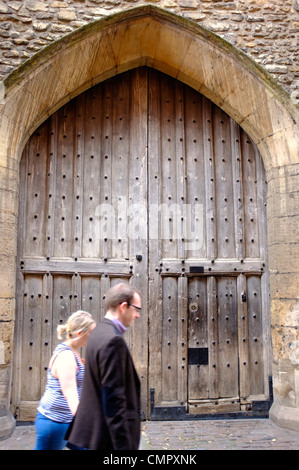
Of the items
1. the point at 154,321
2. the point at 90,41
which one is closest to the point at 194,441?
the point at 154,321

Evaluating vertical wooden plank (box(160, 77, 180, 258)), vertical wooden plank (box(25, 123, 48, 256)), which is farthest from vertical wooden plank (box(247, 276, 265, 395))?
vertical wooden plank (box(25, 123, 48, 256))

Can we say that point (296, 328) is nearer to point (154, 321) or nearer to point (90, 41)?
point (154, 321)

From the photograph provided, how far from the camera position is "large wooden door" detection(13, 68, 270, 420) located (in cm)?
441

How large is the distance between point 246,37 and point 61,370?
3.66 meters

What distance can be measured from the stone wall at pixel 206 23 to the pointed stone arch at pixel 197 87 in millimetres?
100

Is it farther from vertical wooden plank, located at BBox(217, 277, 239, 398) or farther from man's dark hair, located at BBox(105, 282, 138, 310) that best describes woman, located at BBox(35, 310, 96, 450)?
vertical wooden plank, located at BBox(217, 277, 239, 398)

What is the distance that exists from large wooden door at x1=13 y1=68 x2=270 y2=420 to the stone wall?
2.34 feet

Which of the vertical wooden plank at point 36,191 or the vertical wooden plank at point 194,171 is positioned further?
the vertical wooden plank at point 194,171

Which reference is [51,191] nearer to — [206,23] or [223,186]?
[223,186]

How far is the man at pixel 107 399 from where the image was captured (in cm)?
192

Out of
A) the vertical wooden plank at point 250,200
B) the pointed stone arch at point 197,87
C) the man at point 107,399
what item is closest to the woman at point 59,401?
the man at point 107,399

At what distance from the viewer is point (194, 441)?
3.78 meters

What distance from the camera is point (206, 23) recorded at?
14.5 feet

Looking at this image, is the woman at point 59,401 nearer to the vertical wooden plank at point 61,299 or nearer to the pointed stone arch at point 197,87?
the pointed stone arch at point 197,87
